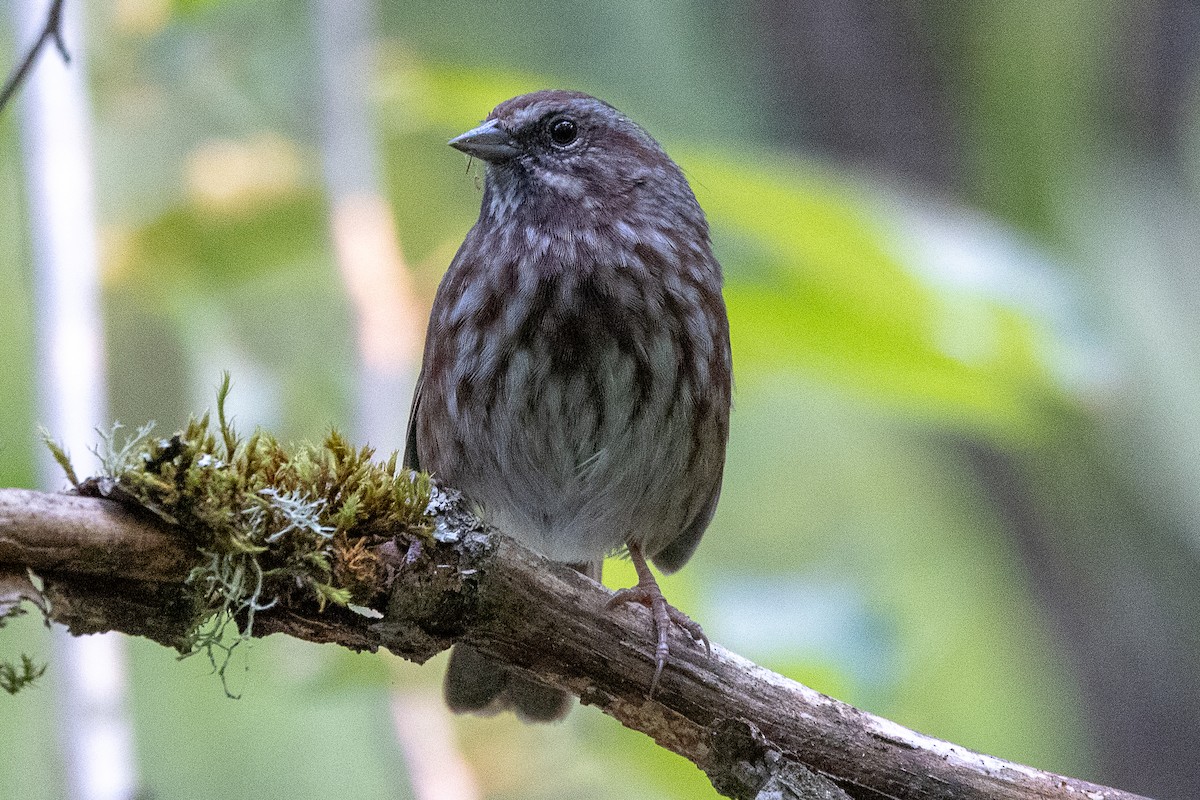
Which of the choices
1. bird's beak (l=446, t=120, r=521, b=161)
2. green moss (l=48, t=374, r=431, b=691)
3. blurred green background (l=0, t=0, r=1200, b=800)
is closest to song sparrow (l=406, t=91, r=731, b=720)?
bird's beak (l=446, t=120, r=521, b=161)

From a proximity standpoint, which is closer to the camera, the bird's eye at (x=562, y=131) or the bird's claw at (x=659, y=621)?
the bird's claw at (x=659, y=621)

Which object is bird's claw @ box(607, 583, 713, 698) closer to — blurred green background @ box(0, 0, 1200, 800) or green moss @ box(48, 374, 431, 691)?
green moss @ box(48, 374, 431, 691)

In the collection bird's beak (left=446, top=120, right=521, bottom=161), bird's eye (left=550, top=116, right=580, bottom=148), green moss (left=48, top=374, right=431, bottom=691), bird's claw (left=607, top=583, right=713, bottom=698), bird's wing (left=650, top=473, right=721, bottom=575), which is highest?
bird's eye (left=550, top=116, right=580, bottom=148)

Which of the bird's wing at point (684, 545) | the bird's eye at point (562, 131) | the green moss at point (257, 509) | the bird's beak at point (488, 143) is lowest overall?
the bird's wing at point (684, 545)

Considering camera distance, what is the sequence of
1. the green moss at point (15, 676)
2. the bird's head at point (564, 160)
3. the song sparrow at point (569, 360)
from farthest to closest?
the bird's head at point (564, 160)
the song sparrow at point (569, 360)
the green moss at point (15, 676)

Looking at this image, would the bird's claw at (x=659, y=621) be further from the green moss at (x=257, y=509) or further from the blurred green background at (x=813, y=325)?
the blurred green background at (x=813, y=325)

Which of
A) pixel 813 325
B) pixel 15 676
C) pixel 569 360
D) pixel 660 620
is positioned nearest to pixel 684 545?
pixel 813 325

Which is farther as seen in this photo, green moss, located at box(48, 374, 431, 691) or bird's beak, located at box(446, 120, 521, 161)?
bird's beak, located at box(446, 120, 521, 161)

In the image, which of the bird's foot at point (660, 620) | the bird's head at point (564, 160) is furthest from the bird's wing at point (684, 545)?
the bird's head at point (564, 160)
